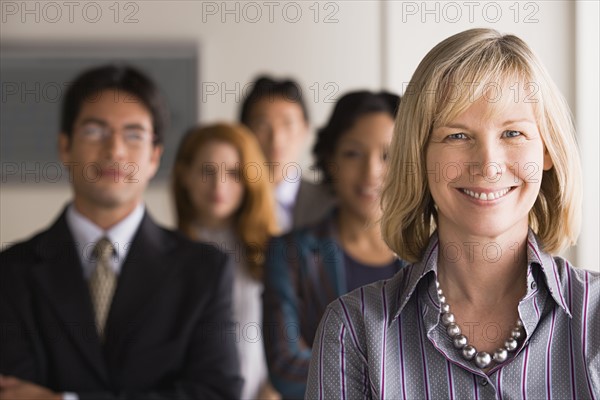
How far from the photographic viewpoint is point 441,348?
46.9 inches

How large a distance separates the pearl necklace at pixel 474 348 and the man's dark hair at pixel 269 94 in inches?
74.3

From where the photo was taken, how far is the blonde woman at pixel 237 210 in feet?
8.09

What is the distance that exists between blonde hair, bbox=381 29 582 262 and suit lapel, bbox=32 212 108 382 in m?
0.88

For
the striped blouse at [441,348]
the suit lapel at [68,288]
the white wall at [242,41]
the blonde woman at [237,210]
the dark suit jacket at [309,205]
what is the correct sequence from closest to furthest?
the striped blouse at [441,348] < the suit lapel at [68,288] < the blonde woman at [237,210] < the dark suit jacket at [309,205] < the white wall at [242,41]

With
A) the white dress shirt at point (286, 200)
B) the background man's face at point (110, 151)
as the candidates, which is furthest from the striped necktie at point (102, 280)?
the white dress shirt at point (286, 200)

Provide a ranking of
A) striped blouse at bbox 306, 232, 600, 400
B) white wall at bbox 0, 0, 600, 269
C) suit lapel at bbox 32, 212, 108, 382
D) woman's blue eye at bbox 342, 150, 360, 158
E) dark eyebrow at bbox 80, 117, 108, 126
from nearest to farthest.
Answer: striped blouse at bbox 306, 232, 600, 400, suit lapel at bbox 32, 212, 108, 382, dark eyebrow at bbox 80, 117, 108, 126, woman's blue eye at bbox 342, 150, 360, 158, white wall at bbox 0, 0, 600, 269

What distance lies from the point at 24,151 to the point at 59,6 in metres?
0.72

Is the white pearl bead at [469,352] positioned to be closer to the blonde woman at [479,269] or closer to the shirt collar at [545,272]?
the blonde woman at [479,269]

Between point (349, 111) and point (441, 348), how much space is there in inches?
47.5

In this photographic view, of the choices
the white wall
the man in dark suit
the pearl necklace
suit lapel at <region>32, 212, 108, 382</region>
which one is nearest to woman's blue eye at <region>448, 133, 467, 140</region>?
the pearl necklace

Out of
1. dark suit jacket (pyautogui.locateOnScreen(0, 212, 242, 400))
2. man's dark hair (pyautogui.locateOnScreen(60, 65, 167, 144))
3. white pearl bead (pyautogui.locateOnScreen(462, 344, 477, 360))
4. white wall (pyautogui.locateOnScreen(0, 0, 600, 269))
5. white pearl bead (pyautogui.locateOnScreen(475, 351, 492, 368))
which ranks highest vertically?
white wall (pyautogui.locateOnScreen(0, 0, 600, 269))

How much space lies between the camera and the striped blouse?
1.16 meters

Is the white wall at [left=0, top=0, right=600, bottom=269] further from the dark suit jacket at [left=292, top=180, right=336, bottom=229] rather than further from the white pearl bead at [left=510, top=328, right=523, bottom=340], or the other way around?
the white pearl bead at [left=510, top=328, right=523, bottom=340]

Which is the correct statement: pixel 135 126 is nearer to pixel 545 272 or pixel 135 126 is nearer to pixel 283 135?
pixel 283 135
